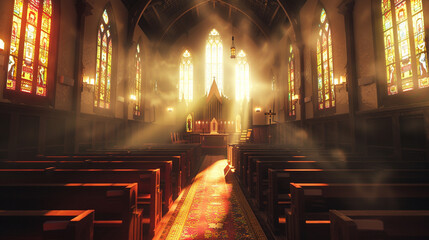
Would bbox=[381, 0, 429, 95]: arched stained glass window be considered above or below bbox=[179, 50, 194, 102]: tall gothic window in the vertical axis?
below

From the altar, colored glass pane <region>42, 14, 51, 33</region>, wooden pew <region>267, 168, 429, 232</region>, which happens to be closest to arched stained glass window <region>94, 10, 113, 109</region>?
colored glass pane <region>42, 14, 51, 33</region>

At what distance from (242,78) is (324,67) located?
27.4 ft

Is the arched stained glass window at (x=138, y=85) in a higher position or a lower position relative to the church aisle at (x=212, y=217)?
higher

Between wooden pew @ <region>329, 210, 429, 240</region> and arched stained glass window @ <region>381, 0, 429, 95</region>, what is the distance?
4.69 metres

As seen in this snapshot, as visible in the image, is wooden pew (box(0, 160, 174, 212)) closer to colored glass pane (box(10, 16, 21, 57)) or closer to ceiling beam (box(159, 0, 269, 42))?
A: colored glass pane (box(10, 16, 21, 57))

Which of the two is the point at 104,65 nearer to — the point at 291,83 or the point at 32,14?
the point at 32,14

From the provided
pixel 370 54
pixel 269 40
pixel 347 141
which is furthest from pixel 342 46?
pixel 269 40

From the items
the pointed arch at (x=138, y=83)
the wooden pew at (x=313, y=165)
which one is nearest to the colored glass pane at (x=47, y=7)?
the pointed arch at (x=138, y=83)

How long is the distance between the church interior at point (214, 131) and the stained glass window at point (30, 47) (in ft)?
0.09

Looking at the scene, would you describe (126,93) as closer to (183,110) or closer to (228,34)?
(183,110)

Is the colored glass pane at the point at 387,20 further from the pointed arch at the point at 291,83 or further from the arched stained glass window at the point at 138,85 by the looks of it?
the arched stained glass window at the point at 138,85

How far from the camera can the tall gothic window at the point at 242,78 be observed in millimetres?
15977

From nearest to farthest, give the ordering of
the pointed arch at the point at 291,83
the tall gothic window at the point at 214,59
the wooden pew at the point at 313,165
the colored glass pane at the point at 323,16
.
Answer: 1. the wooden pew at the point at 313,165
2. the colored glass pane at the point at 323,16
3. the pointed arch at the point at 291,83
4. the tall gothic window at the point at 214,59

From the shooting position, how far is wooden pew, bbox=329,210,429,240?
3.19 ft
